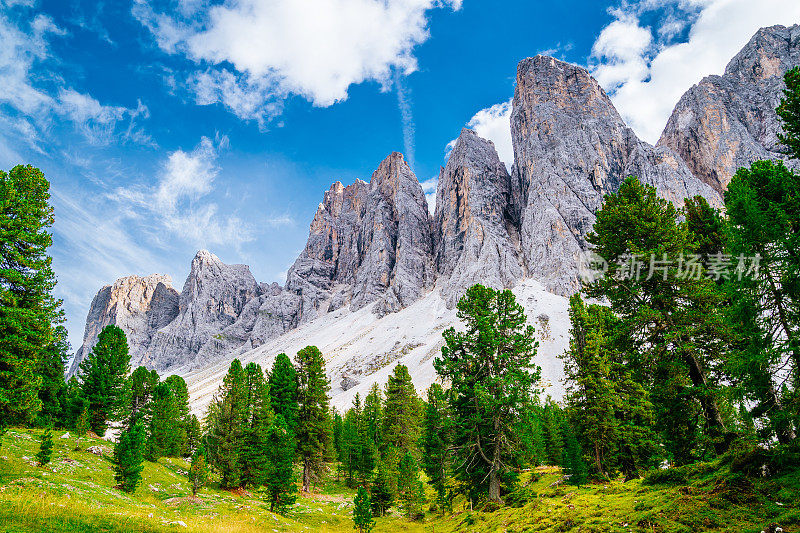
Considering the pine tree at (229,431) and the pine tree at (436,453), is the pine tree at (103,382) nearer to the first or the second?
the pine tree at (229,431)

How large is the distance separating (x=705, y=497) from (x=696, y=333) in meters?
7.76

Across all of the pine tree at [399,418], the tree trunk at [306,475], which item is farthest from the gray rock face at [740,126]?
the tree trunk at [306,475]

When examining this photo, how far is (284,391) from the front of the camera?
39.2 meters

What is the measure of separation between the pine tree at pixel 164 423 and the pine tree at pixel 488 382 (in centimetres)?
3242

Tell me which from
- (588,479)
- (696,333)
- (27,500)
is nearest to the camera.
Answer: (27,500)

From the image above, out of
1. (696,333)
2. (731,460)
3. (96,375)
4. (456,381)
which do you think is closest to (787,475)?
(731,460)

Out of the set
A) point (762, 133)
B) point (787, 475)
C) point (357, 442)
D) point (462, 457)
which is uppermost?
point (762, 133)

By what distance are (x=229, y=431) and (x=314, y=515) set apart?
10587mm

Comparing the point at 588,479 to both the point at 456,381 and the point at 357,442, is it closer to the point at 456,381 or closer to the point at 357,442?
the point at 456,381

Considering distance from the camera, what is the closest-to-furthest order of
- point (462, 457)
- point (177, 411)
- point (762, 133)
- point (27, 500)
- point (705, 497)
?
point (705, 497), point (27, 500), point (462, 457), point (177, 411), point (762, 133)

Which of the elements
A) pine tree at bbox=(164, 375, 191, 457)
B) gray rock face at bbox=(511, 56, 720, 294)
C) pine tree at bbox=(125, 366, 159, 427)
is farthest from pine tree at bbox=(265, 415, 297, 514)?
gray rock face at bbox=(511, 56, 720, 294)

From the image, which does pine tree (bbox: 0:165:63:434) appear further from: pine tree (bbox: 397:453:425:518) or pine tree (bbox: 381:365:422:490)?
pine tree (bbox: 381:365:422:490)

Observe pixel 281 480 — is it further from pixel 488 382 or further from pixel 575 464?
→ pixel 575 464

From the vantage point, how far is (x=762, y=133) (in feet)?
Answer: 622
